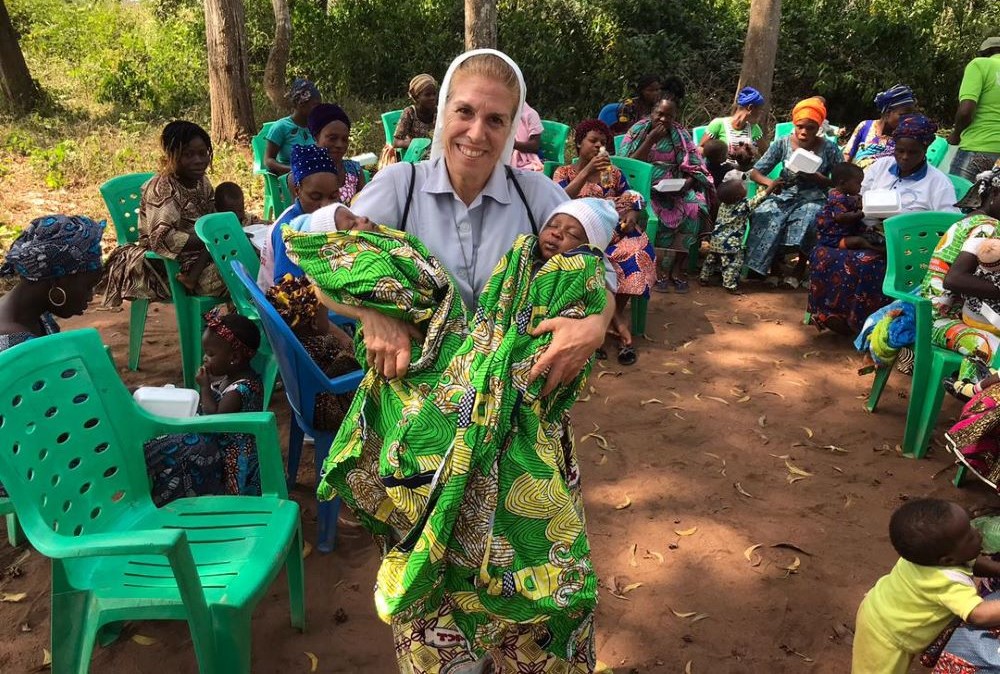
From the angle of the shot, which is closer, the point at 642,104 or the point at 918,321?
the point at 918,321

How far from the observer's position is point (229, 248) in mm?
4160

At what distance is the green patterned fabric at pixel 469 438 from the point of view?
1762 mm

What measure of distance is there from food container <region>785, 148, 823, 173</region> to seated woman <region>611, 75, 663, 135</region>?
139 centimetres

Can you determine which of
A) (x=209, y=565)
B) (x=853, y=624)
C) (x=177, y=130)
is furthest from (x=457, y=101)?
(x=177, y=130)

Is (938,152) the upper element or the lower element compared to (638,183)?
upper

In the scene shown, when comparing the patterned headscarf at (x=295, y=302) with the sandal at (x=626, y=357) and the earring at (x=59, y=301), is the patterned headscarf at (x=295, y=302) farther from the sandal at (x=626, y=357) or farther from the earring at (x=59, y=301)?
the sandal at (x=626, y=357)

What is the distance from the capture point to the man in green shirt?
253 inches

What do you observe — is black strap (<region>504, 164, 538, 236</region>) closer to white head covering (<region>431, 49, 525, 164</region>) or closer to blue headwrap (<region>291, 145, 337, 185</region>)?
white head covering (<region>431, 49, 525, 164</region>)

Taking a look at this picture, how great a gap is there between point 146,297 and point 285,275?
5.01 feet

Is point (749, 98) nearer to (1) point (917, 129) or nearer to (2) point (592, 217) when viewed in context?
(1) point (917, 129)

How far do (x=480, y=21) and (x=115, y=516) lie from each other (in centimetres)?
701

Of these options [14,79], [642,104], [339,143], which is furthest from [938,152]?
[14,79]

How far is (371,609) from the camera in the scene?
301 centimetres

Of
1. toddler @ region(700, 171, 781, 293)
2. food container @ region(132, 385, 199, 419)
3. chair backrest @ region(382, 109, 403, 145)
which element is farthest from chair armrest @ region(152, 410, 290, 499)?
chair backrest @ region(382, 109, 403, 145)
